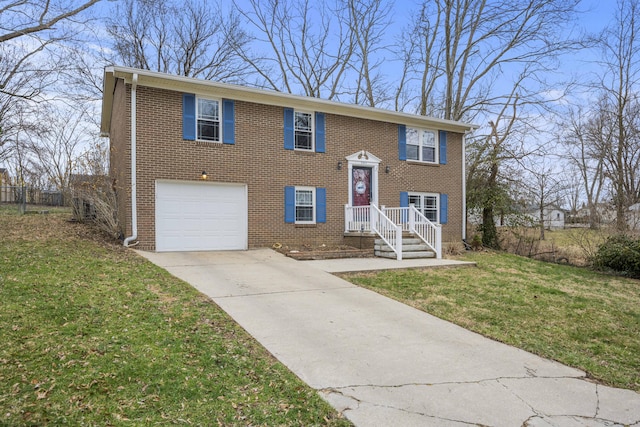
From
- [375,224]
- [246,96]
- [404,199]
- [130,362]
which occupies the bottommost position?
[130,362]

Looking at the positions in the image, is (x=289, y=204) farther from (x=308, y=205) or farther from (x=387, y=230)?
(x=387, y=230)

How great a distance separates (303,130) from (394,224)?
13.7ft

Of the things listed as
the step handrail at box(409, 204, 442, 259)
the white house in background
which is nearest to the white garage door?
the step handrail at box(409, 204, 442, 259)

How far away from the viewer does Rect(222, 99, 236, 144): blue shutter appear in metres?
11.7

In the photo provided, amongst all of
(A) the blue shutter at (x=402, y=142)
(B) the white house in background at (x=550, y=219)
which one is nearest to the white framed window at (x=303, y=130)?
(A) the blue shutter at (x=402, y=142)

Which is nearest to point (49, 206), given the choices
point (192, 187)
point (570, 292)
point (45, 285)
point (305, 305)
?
point (192, 187)

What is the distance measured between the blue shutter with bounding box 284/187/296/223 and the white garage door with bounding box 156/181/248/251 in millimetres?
1249

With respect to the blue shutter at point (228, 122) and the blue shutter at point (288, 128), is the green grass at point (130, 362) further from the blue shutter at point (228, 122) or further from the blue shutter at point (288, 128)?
the blue shutter at point (288, 128)

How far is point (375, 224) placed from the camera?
40.8 ft

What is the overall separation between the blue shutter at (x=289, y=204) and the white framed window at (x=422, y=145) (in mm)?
4824

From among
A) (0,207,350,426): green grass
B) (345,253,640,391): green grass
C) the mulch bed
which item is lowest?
(345,253,640,391): green grass

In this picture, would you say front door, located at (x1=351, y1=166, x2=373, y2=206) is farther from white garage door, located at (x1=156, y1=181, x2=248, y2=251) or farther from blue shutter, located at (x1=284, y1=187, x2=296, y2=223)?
white garage door, located at (x1=156, y1=181, x2=248, y2=251)

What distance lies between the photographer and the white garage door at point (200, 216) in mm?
11086

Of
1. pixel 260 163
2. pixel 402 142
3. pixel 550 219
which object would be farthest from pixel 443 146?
pixel 550 219
